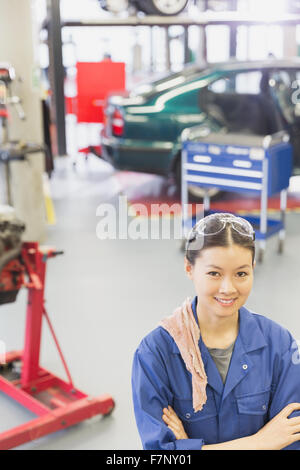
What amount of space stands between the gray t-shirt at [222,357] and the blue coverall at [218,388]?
0.02 metres

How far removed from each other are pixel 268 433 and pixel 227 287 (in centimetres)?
35

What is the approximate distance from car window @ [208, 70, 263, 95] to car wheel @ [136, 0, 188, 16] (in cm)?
172

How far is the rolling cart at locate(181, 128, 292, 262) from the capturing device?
4.89 meters

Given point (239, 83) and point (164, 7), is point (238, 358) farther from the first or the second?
point (164, 7)

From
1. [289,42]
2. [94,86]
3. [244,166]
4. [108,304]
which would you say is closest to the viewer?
[108,304]

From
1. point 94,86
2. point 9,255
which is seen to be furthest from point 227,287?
point 94,86

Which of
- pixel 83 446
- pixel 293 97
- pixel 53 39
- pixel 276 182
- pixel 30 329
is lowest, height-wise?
pixel 83 446

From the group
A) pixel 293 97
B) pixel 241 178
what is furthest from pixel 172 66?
pixel 241 178

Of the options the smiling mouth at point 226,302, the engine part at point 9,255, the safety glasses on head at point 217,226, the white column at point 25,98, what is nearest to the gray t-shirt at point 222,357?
the smiling mouth at point 226,302

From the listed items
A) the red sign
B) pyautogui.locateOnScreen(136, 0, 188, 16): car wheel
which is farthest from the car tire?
pyautogui.locateOnScreen(136, 0, 188, 16): car wheel

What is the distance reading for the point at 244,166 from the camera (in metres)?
4.97

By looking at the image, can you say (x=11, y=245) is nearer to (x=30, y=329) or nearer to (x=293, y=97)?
(x=30, y=329)

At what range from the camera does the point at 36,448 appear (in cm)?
289

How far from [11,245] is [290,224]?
3671mm
